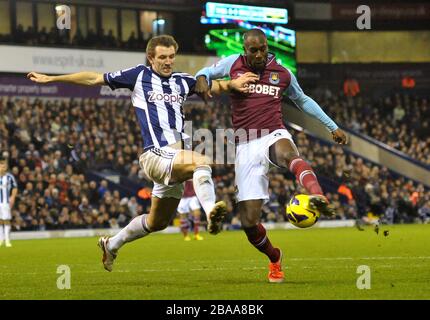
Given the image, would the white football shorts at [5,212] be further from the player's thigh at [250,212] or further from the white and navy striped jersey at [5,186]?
the player's thigh at [250,212]

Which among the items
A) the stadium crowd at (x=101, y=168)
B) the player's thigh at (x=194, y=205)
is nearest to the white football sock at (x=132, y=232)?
the player's thigh at (x=194, y=205)

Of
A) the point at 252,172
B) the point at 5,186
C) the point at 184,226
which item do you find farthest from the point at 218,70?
the point at 184,226

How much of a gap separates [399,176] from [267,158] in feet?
99.5

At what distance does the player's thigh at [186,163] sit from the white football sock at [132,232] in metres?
1.33

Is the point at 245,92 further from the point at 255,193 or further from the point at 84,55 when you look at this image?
the point at 84,55

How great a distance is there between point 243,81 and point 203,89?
444 mm

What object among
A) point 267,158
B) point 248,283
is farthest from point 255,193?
→ point 248,283

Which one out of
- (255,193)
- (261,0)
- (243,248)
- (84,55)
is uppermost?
(261,0)

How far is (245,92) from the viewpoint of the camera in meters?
10.3

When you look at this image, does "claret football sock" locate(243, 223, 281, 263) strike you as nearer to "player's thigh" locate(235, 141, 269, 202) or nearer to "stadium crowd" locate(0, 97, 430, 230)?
"player's thigh" locate(235, 141, 269, 202)

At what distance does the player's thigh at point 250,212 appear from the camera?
10.2 metres

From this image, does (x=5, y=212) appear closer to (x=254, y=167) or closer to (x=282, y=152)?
(x=254, y=167)

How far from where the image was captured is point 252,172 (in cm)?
1029

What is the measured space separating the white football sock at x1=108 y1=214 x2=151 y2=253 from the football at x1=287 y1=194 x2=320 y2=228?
78.7 inches
